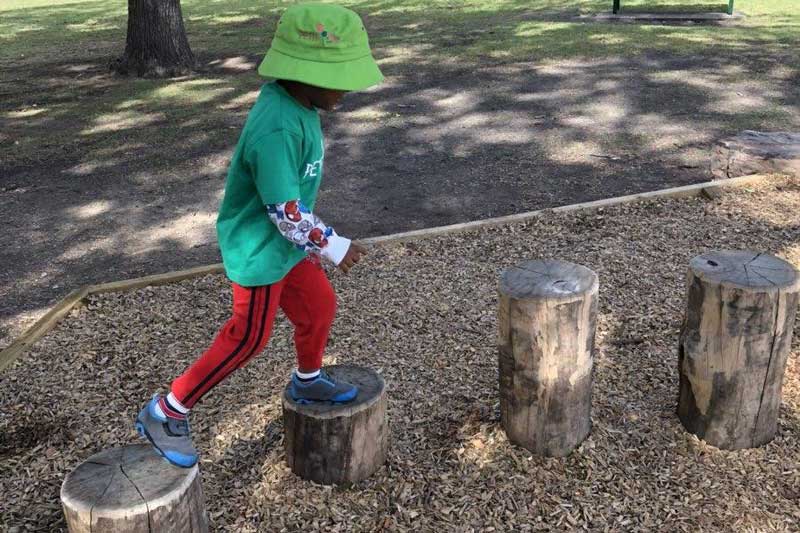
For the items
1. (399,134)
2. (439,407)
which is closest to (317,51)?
(439,407)

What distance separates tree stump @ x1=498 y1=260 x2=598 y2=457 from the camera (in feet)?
9.45

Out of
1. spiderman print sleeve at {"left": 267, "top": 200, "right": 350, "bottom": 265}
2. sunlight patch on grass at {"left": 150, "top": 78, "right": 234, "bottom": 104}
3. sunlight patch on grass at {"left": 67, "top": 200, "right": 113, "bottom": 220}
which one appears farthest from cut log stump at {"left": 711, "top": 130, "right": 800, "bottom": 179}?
sunlight patch on grass at {"left": 150, "top": 78, "right": 234, "bottom": 104}

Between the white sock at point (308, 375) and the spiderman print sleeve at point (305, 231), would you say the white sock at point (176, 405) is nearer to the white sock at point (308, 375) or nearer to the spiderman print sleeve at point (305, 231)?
the white sock at point (308, 375)

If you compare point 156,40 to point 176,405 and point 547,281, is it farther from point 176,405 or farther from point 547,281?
point 547,281

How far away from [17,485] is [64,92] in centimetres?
827

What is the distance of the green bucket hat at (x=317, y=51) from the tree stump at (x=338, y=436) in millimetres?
1124

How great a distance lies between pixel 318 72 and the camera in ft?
8.25

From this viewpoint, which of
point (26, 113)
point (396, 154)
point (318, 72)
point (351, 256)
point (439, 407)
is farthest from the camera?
point (26, 113)

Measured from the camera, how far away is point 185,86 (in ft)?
34.0

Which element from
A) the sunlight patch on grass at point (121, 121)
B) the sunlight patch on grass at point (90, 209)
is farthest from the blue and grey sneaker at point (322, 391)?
the sunlight patch on grass at point (121, 121)

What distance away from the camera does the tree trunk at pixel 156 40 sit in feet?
Result: 35.0

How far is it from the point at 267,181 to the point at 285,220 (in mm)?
129

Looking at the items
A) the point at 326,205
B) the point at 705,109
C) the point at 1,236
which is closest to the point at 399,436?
the point at 326,205

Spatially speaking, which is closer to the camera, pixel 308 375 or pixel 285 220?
pixel 285 220
